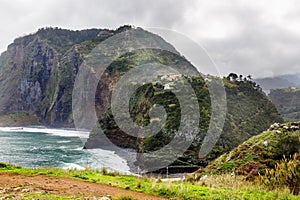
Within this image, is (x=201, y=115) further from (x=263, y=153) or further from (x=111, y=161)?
(x=263, y=153)

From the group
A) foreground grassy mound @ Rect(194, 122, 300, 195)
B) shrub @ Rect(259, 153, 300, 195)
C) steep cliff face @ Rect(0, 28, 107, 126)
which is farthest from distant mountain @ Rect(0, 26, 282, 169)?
shrub @ Rect(259, 153, 300, 195)

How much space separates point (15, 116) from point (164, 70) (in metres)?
96.4

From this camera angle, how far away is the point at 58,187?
10586 mm

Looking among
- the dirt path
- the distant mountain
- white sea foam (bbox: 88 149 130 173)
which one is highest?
the distant mountain

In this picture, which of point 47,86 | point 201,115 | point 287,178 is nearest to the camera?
point 287,178

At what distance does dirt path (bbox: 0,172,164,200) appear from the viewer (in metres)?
9.80

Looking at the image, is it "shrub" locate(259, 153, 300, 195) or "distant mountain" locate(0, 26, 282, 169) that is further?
"distant mountain" locate(0, 26, 282, 169)

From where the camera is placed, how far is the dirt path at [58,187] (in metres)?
9.80

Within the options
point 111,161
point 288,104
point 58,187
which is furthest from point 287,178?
point 288,104

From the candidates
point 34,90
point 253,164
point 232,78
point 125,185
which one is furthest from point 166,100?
point 34,90

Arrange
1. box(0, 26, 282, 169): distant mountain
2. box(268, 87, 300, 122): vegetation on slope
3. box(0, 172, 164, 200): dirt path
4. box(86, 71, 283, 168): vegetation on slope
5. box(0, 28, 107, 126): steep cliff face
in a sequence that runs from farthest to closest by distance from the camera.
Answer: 1. box(268, 87, 300, 122): vegetation on slope
2. box(0, 28, 107, 126): steep cliff face
3. box(0, 26, 282, 169): distant mountain
4. box(86, 71, 283, 168): vegetation on slope
5. box(0, 172, 164, 200): dirt path

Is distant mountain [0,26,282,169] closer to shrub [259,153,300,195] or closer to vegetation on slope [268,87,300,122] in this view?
shrub [259,153,300,195]

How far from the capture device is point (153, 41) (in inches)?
5758

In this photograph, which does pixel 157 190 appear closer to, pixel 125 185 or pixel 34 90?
pixel 125 185
